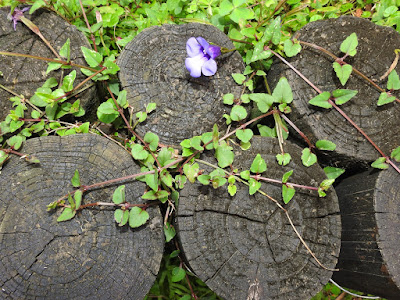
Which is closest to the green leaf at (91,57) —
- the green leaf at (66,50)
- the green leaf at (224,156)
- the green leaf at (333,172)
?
the green leaf at (66,50)

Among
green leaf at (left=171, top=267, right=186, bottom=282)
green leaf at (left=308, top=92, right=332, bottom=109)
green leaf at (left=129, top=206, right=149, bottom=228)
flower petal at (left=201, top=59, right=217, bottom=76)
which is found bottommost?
green leaf at (left=171, top=267, right=186, bottom=282)

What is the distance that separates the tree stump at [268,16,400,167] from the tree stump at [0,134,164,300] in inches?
39.0

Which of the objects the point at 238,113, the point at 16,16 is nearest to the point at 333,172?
the point at 238,113

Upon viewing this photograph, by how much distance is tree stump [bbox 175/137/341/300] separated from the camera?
176 centimetres

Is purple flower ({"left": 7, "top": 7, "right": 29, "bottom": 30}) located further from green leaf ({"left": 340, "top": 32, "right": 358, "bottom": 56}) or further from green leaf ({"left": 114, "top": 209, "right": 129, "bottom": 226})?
green leaf ({"left": 340, "top": 32, "right": 358, "bottom": 56})

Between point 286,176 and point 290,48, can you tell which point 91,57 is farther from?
point 286,176

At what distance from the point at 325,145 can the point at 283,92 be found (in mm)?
358

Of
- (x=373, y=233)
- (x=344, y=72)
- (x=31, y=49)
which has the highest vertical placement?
(x=31, y=49)

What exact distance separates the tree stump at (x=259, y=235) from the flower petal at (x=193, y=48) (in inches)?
22.1

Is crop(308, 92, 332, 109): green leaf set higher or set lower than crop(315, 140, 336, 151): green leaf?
higher

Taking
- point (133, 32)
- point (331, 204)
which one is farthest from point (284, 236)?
point (133, 32)

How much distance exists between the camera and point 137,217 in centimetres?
171

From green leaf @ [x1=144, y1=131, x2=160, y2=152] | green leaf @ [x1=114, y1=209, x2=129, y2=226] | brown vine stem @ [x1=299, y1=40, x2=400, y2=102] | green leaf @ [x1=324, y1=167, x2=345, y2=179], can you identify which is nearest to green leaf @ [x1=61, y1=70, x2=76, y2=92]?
green leaf @ [x1=144, y1=131, x2=160, y2=152]

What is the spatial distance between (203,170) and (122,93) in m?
0.58
